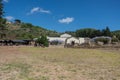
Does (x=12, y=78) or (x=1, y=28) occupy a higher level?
(x=1, y=28)

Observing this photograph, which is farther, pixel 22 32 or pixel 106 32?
pixel 22 32

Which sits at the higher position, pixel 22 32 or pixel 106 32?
pixel 22 32

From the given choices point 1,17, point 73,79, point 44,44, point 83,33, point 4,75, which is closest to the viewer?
point 73,79

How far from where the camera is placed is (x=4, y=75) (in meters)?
12.9

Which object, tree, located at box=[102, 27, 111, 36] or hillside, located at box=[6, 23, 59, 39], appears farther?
tree, located at box=[102, 27, 111, 36]

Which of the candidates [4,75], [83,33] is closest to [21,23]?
[83,33]

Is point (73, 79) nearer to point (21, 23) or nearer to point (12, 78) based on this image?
point (12, 78)

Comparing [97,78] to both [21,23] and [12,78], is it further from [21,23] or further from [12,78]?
[21,23]

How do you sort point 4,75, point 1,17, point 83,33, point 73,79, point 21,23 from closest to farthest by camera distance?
point 73,79
point 4,75
point 1,17
point 83,33
point 21,23

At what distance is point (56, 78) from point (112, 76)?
2957 millimetres

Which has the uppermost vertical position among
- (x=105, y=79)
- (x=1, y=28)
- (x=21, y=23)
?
(x=21, y=23)

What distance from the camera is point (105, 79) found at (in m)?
12.0

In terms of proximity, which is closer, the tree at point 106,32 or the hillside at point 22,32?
the hillside at point 22,32

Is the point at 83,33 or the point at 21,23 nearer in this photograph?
the point at 83,33
